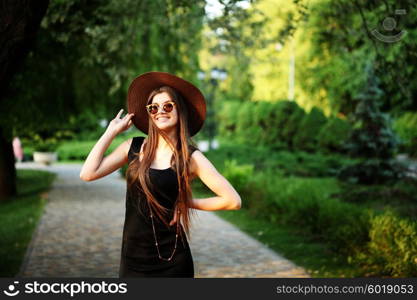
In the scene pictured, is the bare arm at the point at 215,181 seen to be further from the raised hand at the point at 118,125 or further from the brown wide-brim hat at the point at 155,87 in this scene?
the raised hand at the point at 118,125

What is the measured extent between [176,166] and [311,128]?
94.0ft

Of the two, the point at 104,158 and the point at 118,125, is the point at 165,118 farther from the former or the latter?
the point at 104,158

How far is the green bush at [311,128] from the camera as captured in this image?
3147 cm

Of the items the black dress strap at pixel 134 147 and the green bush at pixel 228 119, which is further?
the green bush at pixel 228 119

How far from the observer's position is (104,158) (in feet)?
11.2

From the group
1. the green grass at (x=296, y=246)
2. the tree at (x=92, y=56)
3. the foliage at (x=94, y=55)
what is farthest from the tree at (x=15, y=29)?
the green grass at (x=296, y=246)

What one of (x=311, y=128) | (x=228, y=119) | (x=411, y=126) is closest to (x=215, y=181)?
(x=411, y=126)

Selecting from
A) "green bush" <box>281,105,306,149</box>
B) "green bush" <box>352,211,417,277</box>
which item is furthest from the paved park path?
"green bush" <box>281,105,306,149</box>

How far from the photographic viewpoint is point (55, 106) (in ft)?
52.5

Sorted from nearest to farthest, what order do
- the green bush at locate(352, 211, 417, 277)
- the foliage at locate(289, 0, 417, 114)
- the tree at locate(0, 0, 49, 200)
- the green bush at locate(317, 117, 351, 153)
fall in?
1. the tree at locate(0, 0, 49, 200)
2. the green bush at locate(352, 211, 417, 277)
3. the foliage at locate(289, 0, 417, 114)
4. the green bush at locate(317, 117, 351, 153)

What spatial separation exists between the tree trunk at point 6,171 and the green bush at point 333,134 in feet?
48.3

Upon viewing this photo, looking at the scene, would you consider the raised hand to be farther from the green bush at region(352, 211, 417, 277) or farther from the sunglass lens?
the green bush at region(352, 211, 417, 277)

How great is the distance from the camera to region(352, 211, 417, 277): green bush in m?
7.48

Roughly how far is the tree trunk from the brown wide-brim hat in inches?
561
